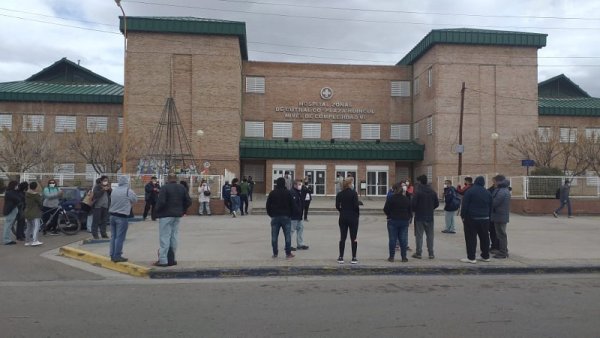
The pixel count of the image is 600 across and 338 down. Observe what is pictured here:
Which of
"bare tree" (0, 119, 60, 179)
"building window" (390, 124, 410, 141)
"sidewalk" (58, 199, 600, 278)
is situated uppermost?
"building window" (390, 124, 410, 141)

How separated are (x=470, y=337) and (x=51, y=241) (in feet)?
39.5

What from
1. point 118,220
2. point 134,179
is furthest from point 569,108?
point 118,220

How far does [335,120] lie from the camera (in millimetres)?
42656

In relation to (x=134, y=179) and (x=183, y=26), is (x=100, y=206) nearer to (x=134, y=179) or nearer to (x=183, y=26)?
(x=134, y=179)

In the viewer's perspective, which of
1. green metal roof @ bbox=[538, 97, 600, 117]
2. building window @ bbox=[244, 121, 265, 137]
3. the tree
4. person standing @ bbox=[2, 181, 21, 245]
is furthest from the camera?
green metal roof @ bbox=[538, 97, 600, 117]

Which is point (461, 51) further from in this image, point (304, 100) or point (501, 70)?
point (304, 100)

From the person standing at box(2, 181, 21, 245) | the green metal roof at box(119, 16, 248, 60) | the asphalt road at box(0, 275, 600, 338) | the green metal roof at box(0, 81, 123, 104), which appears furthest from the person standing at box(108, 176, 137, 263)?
the green metal roof at box(0, 81, 123, 104)

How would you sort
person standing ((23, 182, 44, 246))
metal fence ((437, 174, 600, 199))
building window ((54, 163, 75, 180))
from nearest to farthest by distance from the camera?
person standing ((23, 182, 44, 246))
metal fence ((437, 174, 600, 199))
building window ((54, 163, 75, 180))

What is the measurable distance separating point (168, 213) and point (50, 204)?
283 inches

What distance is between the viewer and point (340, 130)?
42.8 m

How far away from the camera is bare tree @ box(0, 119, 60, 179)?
3212 centimetres

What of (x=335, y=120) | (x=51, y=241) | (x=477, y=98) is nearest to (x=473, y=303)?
(x=51, y=241)

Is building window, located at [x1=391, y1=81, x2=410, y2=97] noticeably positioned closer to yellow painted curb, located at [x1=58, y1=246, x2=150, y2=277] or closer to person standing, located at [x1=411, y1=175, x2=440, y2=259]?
person standing, located at [x1=411, y1=175, x2=440, y2=259]

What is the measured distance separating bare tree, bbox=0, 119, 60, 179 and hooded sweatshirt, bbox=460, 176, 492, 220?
30.3 m
